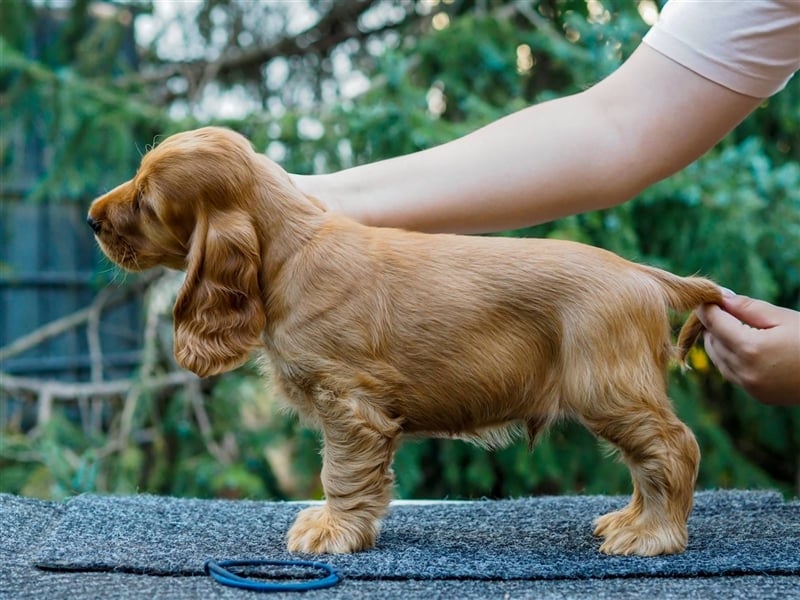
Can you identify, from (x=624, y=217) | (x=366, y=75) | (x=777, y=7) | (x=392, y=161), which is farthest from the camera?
(x=366, y=75)

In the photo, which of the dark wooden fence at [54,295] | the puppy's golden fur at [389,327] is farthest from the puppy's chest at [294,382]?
the dark wooden fence at [54,295]

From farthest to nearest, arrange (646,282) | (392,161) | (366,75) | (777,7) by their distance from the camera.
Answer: (366,75) < (392,161) < (777,7) < (646,282)

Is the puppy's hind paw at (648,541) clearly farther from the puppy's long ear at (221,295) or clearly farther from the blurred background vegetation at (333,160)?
the blurred background vegetation at (333,160)

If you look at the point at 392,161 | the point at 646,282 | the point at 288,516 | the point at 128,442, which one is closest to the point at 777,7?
the point at 646,282

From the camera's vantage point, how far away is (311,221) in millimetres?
1934

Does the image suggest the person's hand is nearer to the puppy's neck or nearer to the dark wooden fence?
the puppy's neck

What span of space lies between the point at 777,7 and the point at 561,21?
2823 millimetres

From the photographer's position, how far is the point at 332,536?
1.89 metres

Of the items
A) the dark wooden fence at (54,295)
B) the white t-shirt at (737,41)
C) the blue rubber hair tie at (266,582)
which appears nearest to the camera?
the blue rubber hair tie at (266,582)

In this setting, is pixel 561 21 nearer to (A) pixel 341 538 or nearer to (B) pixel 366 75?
(B) pixel 366 75

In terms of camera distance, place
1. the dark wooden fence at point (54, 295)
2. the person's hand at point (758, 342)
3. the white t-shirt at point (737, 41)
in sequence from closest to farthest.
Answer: the person's hand at point (758, 342) → the white t-shirt at point (737, 41) → the dark wooden fence at point (54, 295)

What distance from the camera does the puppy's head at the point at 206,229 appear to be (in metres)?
1.85

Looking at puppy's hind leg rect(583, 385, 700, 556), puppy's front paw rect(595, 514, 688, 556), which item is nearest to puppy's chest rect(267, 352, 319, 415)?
puppy's hind leg rect(583, 385, 700, 556)

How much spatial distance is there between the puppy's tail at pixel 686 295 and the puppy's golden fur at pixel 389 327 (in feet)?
0.05
